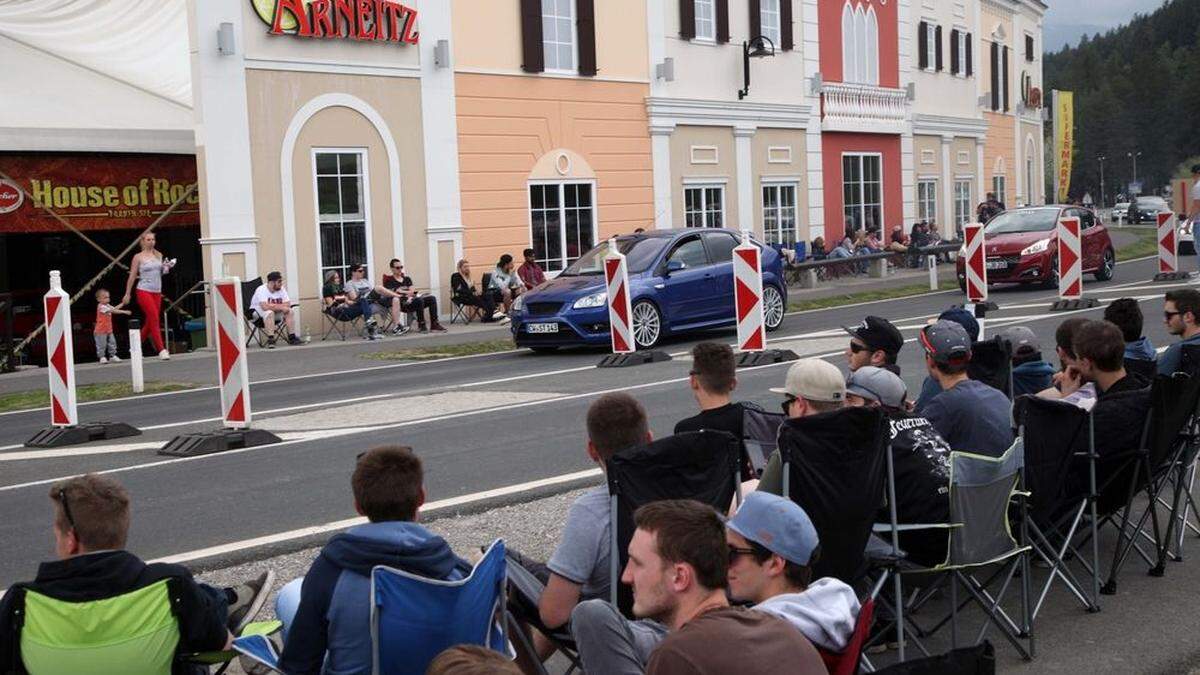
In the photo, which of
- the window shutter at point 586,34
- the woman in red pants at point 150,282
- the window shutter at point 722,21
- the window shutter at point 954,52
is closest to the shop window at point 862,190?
the window shutter at point 954,52

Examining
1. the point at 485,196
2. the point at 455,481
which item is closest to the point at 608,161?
the point at 485,196

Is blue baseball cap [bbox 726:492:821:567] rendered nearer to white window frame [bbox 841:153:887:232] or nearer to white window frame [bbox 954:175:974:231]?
white window frame [bbox 841:153:887:232]

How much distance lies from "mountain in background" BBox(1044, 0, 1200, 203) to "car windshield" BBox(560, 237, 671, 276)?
402 feet

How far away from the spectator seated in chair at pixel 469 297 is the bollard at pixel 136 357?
8.86 m

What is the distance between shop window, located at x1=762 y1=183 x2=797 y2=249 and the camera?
36.4 metres

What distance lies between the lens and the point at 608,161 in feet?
100

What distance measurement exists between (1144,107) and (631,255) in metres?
135

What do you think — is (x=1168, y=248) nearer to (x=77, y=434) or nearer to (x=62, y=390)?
(x=77, y=434)

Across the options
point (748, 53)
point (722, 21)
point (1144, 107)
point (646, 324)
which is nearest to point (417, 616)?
point (646, 324)

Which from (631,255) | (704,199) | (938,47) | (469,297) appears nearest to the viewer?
(631,255)

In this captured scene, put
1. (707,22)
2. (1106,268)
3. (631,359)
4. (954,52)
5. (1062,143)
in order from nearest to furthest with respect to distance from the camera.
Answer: (631,359) < (1106,268) < (707,22) < (954,52) < (1062,143)

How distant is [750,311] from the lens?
16.4 meters

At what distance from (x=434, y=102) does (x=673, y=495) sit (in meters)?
22.0

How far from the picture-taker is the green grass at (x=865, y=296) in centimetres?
2636
